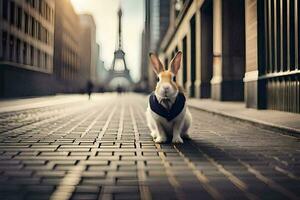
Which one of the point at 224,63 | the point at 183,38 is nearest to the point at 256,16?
the point at 224,63

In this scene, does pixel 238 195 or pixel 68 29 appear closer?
pixel 238 195

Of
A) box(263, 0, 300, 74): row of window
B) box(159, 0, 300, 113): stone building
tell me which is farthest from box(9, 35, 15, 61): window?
box(263, 0, 300, 74): row of window

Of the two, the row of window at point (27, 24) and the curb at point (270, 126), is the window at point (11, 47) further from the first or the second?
the curb at point (270, 126)

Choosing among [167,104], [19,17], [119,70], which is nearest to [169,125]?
[167,104]

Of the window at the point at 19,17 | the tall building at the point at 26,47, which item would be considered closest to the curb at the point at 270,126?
the tall building at the point at 26,47

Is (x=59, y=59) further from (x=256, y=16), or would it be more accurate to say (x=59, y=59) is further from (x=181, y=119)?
(x=181, y=119)

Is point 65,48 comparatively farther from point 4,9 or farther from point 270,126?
point 270,126
